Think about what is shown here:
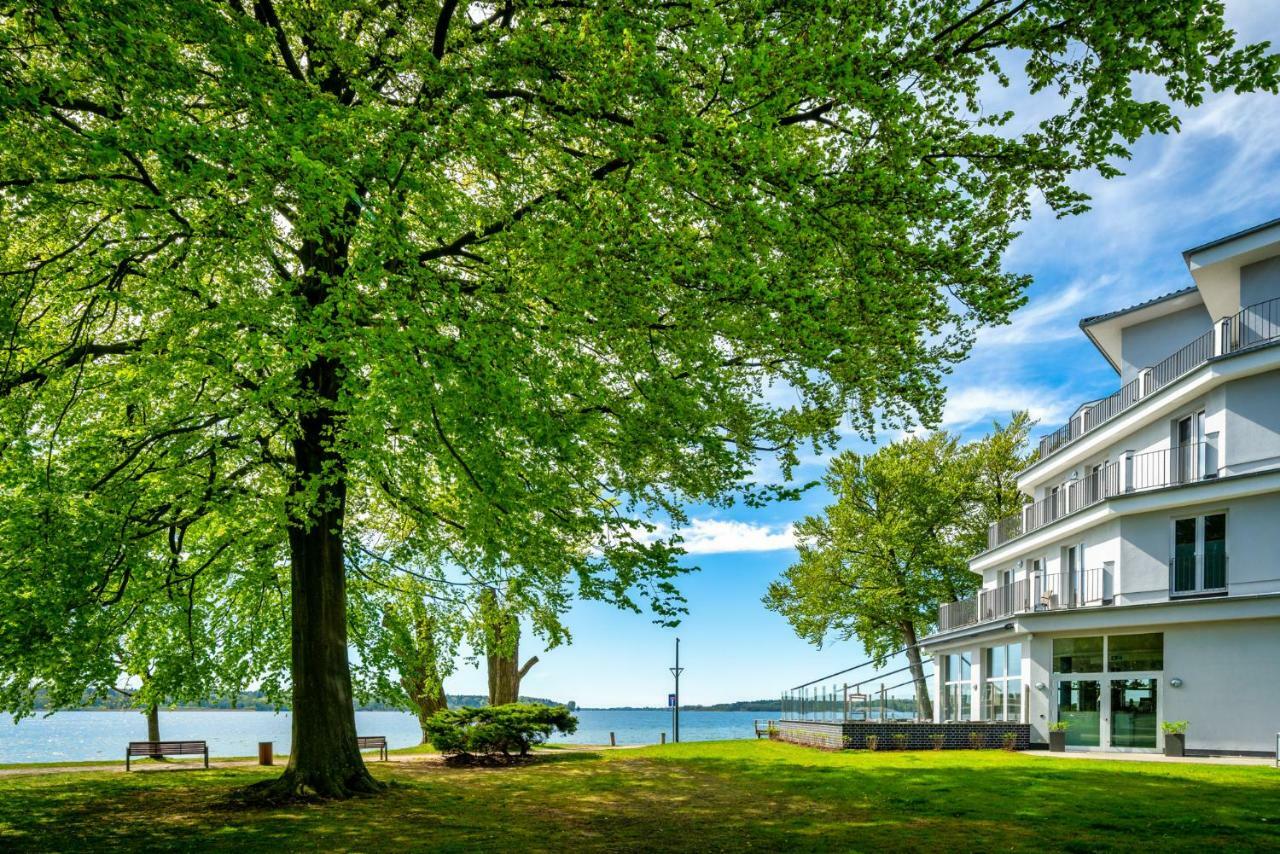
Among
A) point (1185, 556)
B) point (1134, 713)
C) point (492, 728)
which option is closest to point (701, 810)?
point (492, 728)

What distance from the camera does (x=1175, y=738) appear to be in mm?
25016

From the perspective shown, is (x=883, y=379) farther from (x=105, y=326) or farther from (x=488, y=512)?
A: (x=105, y=326)

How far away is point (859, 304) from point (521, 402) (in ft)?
16.1

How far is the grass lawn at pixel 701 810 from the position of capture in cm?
1130

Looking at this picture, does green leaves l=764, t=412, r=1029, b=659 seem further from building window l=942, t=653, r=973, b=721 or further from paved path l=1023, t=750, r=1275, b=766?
paved path l=1023, t=750, r=1275, b=766

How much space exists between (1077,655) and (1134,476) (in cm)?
602

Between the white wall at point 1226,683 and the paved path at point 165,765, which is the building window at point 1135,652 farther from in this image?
the paved path at point 165,765

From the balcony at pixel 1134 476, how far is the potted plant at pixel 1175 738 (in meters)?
6.65

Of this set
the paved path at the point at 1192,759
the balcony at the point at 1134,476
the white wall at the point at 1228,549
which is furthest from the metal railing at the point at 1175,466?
the paved path at the point at 1192,759

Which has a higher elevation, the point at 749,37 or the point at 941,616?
the point at 749,37

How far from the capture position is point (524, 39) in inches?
465

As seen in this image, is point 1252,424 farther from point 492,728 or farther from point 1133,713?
point 492,728

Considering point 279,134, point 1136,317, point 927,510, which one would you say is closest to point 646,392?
point 279,134

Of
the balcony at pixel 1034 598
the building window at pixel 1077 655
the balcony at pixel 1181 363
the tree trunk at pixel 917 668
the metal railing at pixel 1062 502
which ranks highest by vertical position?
the balcony at pixel 1181 363
